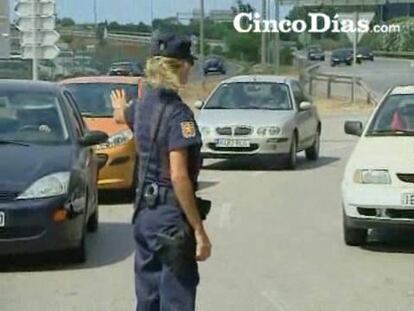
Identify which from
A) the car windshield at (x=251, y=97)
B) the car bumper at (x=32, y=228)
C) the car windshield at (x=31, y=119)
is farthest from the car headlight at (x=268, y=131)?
the car bumper at (x=32, y=228)

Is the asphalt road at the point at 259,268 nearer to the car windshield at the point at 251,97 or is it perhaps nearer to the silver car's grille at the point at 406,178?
the silver car's grille at the point at 406,178

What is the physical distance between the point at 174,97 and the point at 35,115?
576 cm

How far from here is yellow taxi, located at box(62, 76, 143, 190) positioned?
47.2 feet

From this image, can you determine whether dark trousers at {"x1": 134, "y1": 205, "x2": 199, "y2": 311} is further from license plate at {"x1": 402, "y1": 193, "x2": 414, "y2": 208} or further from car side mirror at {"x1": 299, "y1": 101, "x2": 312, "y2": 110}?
car side mirror at {"x1": 299, "y1": 101, "x2": 312, "y2": 110}

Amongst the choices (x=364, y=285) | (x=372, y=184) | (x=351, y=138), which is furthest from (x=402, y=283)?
(x=351, y=138)

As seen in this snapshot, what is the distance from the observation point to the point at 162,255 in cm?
541

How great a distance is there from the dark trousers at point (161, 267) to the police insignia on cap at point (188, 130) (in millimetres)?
331

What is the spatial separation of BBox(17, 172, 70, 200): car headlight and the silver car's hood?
937 centimetres

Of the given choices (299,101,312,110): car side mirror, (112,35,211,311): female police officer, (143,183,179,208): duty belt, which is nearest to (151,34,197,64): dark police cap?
(112,35,211,311): female police officer

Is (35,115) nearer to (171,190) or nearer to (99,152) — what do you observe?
(99,152)

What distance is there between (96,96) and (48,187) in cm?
659

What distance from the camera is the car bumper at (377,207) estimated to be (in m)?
10.5

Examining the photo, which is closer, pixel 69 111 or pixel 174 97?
pixel 174 97

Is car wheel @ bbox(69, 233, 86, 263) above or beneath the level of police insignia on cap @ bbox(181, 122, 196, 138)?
beneath
